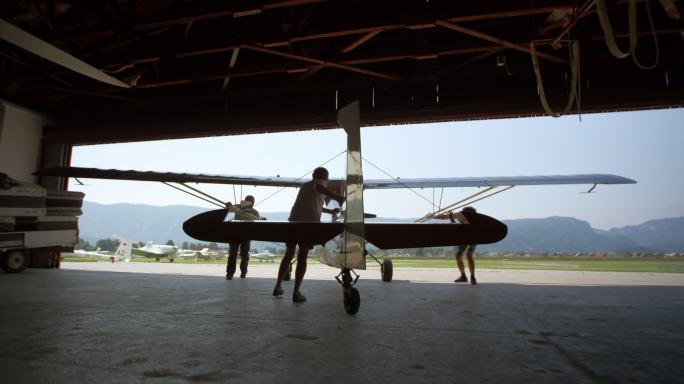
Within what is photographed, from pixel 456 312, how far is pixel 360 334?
158cm

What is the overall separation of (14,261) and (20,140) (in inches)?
163

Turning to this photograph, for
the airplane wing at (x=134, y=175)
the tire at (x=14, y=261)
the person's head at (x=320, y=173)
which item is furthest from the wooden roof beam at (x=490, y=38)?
the tire at (x=14, y=261)

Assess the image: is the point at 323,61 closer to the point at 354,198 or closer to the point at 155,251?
the point at 354,198

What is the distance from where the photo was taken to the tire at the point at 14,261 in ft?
27.6

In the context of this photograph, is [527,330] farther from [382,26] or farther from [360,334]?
[382,26]

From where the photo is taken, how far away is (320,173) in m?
4.59

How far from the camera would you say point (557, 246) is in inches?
7790

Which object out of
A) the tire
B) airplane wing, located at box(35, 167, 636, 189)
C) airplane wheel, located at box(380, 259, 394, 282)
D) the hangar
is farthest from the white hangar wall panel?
airplane wheel, located at box(380, 259, 394, 282)

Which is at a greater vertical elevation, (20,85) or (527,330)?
(20,85)

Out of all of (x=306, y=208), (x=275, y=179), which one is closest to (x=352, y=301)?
(x=306, y=208)

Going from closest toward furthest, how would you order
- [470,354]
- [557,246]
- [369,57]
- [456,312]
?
[470,354] < [456,312] < [369,57] < [557,246]

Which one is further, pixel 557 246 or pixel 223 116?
pixel 557 246

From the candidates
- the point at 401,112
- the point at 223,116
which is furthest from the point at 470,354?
the point at 223,116

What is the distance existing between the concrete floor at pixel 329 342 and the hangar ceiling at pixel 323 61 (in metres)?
3.33
